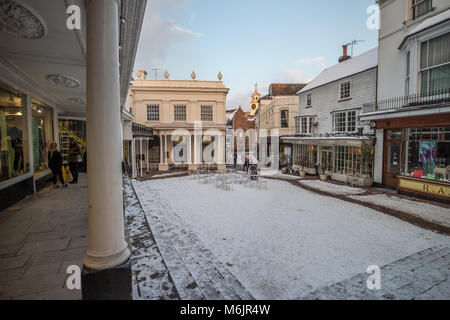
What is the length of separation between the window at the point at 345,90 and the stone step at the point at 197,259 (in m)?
14.5

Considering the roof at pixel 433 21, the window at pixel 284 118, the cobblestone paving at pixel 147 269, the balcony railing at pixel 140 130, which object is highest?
the roof at pixel 433 21

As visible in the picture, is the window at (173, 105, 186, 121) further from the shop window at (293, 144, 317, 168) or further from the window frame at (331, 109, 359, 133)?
the window frame at (331, 109, 359, 133)

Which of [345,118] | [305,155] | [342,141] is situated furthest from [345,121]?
[305,155]

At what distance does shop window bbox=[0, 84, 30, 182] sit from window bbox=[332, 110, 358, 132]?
16769 mm

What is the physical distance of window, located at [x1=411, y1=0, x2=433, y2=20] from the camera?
10.1 metres

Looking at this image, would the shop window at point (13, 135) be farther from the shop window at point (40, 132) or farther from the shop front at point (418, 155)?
the shop front at point (418, 155)

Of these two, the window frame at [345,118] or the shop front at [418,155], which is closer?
the shop front at [418,155]

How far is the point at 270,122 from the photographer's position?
27062 millimetres

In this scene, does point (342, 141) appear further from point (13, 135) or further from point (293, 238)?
point (13, 135)

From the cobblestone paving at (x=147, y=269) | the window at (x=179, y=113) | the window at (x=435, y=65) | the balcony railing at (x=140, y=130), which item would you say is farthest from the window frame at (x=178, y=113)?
the window at (x=435, y=65)

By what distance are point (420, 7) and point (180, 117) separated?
689 inches

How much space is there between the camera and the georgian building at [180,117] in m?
20.6
